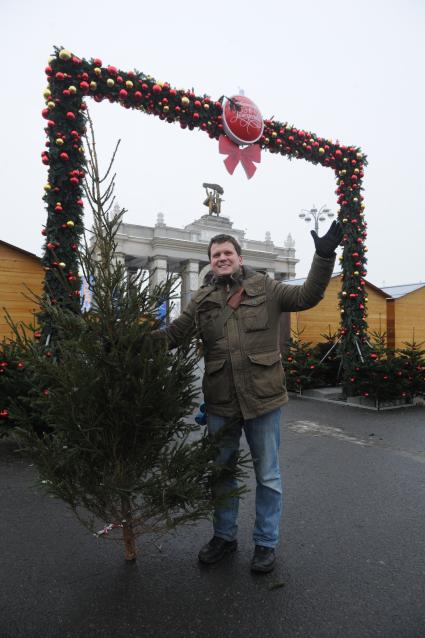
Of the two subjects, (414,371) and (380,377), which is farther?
(414,371)

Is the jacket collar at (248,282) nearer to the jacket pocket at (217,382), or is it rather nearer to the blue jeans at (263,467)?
the jacket pocket at (217,382)

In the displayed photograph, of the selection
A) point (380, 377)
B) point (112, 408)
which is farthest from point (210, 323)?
point (380, 377)

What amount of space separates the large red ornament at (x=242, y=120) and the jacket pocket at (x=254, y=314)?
540 centimetres

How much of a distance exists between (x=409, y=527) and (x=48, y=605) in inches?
106

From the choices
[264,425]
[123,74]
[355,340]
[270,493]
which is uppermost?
[123,74]

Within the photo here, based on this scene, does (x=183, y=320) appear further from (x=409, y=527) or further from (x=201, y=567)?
(x=409, y=527)

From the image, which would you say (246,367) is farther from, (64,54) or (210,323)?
(64,54)

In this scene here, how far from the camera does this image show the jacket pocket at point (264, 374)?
Answer: 2.70m

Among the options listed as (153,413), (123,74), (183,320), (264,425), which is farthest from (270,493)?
(123,74)

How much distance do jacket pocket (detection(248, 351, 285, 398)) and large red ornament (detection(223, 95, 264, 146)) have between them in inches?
223

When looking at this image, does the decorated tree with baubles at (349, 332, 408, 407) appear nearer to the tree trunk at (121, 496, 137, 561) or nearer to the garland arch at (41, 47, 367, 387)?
the garland arch at (41, 47, 367, 387)

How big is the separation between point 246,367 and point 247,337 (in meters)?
0.20

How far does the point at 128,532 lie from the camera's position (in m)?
2.73

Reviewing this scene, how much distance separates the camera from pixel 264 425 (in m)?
2.75
